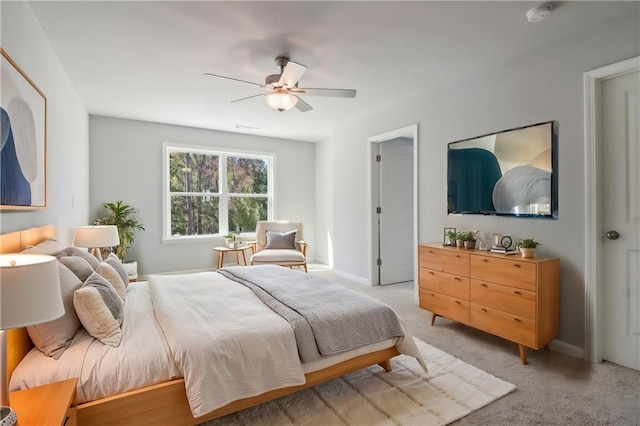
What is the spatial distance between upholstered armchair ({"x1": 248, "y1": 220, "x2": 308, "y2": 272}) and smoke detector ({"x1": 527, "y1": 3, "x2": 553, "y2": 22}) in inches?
151

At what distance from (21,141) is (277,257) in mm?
3316

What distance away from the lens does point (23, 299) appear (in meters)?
1.01

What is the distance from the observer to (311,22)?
2354 millimetres

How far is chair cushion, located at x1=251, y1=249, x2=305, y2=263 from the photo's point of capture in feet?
15.8

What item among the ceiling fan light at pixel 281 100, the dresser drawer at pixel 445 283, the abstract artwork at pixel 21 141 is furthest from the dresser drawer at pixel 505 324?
the abstract artwork at pixel 21 141

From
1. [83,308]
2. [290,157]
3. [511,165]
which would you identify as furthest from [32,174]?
[290,157]

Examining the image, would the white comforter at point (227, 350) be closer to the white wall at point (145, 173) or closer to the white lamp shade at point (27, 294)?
the white lamp shade at point (27, 294)

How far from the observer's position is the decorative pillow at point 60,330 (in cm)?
155

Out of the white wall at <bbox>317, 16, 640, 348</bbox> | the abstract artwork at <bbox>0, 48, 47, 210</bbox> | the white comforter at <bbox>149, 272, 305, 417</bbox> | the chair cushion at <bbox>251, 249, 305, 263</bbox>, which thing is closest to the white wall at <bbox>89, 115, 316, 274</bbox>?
the chair cushion at <bbox>251, 249, 305, 263</bbox>

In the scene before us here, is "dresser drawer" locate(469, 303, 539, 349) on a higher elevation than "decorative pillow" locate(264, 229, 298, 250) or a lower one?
lower

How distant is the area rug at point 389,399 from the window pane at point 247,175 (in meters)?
4.46

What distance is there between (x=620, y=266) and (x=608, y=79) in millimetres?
1391

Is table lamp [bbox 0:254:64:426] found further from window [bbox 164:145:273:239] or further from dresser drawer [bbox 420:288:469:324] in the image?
window [bbox 164:145:273:239]

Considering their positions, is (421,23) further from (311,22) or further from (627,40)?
(627,40)
